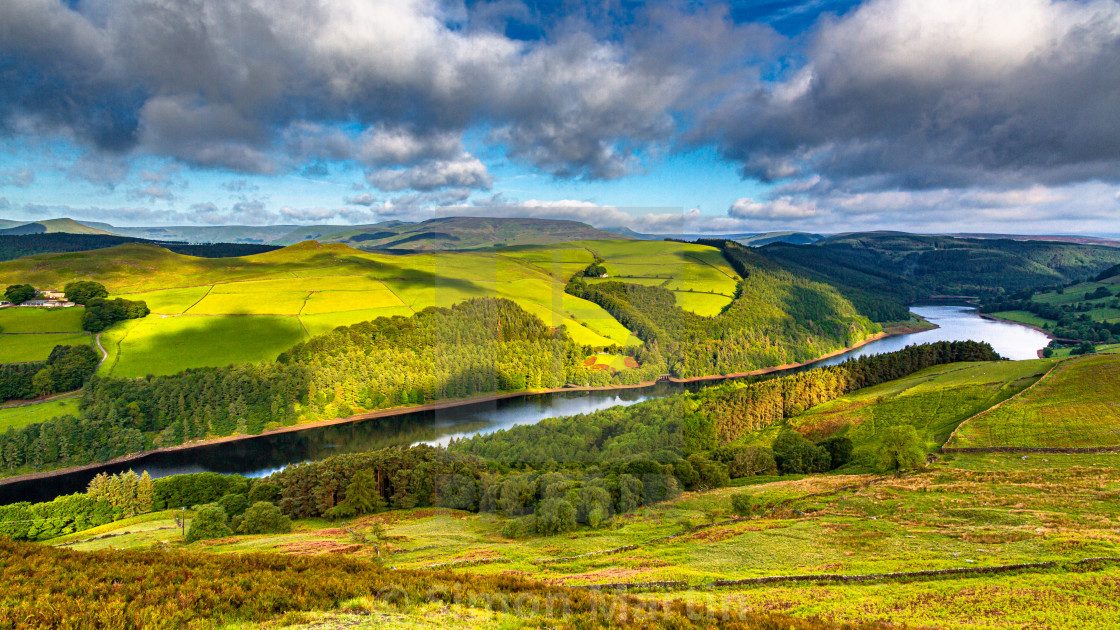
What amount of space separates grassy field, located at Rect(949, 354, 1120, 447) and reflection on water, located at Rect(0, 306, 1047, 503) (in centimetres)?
3957

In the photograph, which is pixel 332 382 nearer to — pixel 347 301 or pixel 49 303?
pixel 347 301

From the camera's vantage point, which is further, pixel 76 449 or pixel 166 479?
pixel 76 449

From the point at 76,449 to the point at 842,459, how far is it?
240ft

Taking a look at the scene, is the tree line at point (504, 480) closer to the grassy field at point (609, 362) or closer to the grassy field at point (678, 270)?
the grassy field at point (678, 270)

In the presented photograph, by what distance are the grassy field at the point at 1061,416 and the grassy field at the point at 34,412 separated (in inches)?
3353

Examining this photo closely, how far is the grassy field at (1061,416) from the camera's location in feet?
103

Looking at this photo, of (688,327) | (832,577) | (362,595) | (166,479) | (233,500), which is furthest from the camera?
(688,327)

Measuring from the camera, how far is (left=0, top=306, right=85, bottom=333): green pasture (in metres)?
66.2

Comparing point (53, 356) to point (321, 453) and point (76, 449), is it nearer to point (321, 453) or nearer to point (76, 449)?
point (76, 449)

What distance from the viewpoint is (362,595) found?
323 inches

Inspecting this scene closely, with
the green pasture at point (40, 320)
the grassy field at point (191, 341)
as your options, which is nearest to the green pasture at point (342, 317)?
the grassy field at point (191, 341)

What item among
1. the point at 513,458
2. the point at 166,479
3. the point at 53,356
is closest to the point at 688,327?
the point at 513,458

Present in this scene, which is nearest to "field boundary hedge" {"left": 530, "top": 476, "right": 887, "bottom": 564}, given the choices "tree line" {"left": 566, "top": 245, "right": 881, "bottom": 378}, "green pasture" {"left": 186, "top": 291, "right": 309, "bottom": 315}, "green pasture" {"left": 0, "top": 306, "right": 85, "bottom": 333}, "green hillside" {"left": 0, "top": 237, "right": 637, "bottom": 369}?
"green hillside" {"left": 0, "top": 237, "right": 637, "bottom": 369}

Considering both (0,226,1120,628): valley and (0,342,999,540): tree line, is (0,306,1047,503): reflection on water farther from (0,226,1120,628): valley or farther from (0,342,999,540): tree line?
(0,342,999,540): tree line
